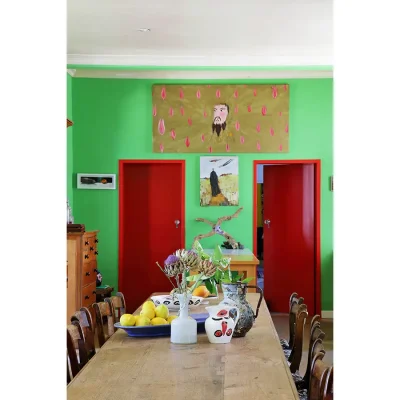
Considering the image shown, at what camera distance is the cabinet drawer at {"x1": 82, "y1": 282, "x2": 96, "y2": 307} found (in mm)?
7609

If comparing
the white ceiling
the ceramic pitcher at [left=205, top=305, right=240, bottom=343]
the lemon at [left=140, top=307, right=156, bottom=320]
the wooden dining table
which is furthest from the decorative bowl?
the white ceiling

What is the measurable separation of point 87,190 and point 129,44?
2.27 m

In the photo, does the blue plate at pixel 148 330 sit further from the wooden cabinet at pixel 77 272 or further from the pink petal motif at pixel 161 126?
the pink petal motif at pixel 161 126

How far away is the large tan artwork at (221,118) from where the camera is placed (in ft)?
29.9

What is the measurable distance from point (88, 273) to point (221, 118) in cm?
276

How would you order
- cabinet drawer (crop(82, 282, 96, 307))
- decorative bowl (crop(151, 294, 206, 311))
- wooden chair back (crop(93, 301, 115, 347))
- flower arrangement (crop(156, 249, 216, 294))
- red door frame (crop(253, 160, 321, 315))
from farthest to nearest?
red door frame (crop(253, 160, 321, 315)) < cabinet drawer (crop(82, 282, 96, 307)) < decorative bowl (crop(151, 294, 206, 311)) < wooden chair back (crop(93, 301, 115, 347)) < flower arrangement (crop(156, 249, 216, 294))

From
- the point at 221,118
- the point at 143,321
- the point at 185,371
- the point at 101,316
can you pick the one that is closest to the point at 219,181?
the point at 221,118

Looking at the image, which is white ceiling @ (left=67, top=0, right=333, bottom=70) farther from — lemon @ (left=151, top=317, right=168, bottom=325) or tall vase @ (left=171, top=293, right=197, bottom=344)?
tall vase @ (left=171, top=293, right=197, bottom=344)

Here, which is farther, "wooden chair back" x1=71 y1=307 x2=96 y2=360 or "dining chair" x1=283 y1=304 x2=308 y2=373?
"dining chair" x1=283 y1=304 x2=308 y2=373

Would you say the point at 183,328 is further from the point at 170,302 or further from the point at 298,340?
the point at 170,302

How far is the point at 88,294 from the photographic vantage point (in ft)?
25.8

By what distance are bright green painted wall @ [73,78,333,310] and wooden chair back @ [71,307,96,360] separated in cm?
541

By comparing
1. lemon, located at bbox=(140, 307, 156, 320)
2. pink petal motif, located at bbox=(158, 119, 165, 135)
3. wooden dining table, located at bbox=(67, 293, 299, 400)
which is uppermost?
pink petal motif, located at bbox=(158, 119, 165, 135)
